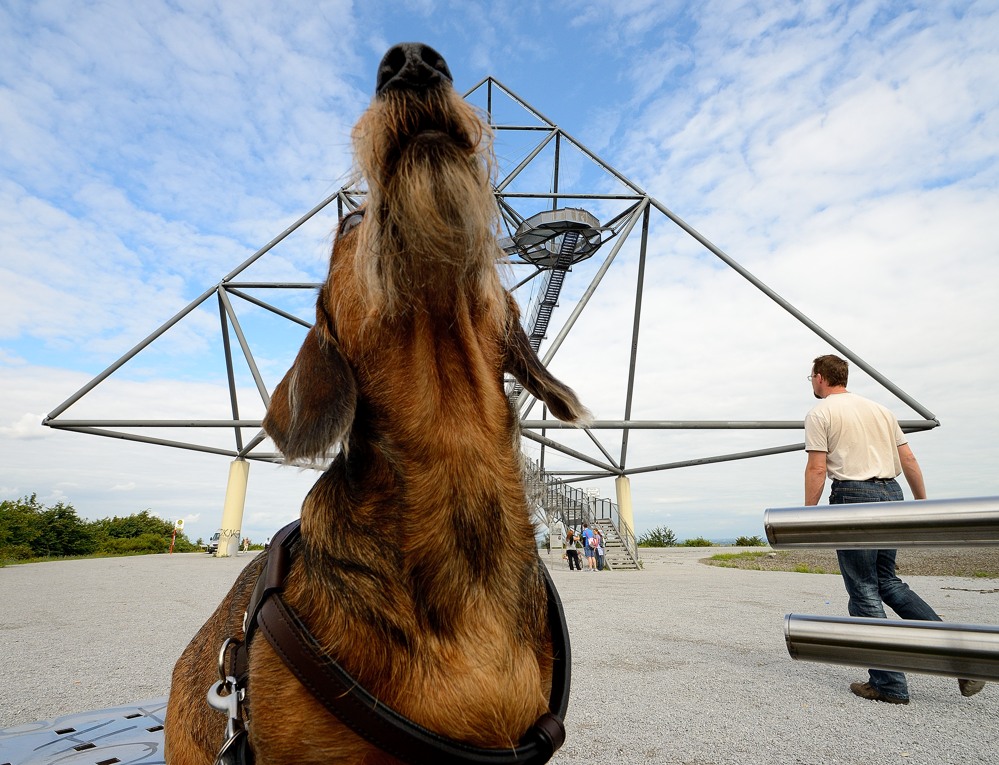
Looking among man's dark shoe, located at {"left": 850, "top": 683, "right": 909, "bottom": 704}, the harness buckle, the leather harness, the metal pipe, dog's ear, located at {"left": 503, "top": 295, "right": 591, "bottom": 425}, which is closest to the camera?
the leather harness

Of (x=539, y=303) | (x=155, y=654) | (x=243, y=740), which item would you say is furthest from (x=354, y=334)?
(x=539, y=303)

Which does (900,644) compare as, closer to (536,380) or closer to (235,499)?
(536,380)

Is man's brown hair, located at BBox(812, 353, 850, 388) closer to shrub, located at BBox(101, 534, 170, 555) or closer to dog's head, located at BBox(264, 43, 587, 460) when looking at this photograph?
dog's head, located at BBox(264, 43, 587, 460)

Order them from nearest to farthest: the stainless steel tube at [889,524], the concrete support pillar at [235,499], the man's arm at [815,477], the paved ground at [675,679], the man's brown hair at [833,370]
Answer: the stainless steel tube at [889,524] → the paved ground at [675,679] → the man's arm at [815,477] → the man's brown hair at [833,370] → the concrete support pillar at [235,499]

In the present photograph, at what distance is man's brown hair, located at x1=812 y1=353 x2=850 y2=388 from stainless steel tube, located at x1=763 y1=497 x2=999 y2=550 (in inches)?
201

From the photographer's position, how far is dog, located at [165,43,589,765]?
1.88 metres

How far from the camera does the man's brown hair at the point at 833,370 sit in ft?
18.9

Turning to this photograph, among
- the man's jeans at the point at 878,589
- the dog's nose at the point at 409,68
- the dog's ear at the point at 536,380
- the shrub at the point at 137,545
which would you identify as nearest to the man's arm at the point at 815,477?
the man's jeans at the point at 878,589

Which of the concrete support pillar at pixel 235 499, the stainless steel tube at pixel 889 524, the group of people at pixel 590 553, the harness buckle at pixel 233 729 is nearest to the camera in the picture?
the stainless steel tube at pixel 889 524

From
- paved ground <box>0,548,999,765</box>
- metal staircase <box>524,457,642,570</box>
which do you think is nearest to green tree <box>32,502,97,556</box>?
paved ground <box>0,548,999,765</box>

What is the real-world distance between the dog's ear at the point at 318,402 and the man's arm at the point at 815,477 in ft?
15.4

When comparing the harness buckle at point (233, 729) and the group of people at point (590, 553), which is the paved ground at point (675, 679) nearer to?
→ the harness buckle at point (233, 729)

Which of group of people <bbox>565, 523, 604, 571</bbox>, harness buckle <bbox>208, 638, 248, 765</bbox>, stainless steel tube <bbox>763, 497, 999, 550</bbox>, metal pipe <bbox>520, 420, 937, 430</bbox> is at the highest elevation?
metal pipe <bbox>520, 420, 937, 430</bbox>

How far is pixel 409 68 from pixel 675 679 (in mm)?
5939
